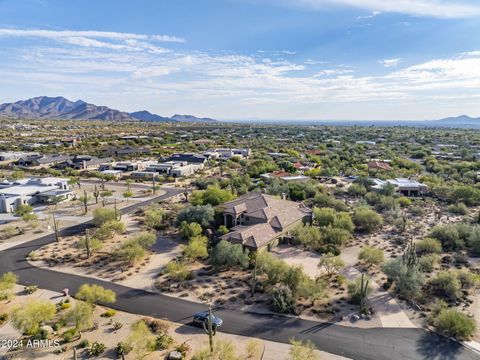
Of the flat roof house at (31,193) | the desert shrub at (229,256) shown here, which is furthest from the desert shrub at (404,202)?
the flat roof house at (31,193)

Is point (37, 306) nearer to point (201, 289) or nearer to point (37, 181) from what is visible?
point (201, 289)

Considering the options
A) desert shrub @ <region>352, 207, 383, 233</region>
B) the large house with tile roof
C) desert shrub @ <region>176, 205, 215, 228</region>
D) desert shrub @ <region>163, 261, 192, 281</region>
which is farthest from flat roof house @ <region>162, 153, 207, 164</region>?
desert shrub @ <region>163, 261, 192, 281</region>

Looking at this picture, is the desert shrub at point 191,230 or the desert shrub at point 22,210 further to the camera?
the desert shrub at point 22,210

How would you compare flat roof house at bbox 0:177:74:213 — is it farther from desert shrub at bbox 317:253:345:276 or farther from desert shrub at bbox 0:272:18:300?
desert shrub at bbox 317:253:345:276

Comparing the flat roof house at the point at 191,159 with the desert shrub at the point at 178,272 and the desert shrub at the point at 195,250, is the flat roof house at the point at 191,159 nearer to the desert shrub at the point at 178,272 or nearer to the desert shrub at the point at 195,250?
the desert shrub at the point at 195,250

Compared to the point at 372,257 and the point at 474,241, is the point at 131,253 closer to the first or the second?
the point at 372,257

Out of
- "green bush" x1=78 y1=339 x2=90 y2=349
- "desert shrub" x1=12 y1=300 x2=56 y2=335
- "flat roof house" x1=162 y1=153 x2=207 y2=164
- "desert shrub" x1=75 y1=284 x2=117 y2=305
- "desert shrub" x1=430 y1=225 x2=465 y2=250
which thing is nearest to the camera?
"green bush" x1=78 y1=339 x2=90 y2=349
